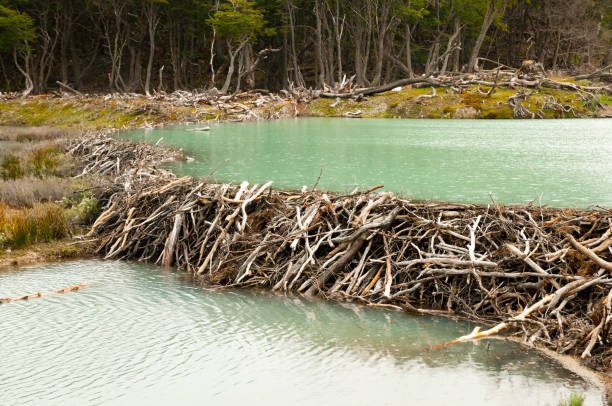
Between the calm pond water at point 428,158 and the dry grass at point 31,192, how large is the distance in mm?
3593

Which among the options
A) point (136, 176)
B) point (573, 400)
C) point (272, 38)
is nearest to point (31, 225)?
point (136, 176)

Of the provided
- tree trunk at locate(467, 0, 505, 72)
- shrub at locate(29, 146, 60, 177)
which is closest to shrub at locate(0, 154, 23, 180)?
shrub at locate(29, 146, 60, 177)

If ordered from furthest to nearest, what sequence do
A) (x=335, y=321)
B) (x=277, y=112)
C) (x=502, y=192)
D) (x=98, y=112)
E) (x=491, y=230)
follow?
(x=277, y=112) < (x=98, y=112) < (x=502, y=192) < (x=491, y=230) < (x=335, y=321)

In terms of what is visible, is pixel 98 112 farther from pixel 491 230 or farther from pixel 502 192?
pixel 491 230

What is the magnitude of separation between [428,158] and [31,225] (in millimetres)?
11044

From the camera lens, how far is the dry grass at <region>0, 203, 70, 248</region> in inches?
381

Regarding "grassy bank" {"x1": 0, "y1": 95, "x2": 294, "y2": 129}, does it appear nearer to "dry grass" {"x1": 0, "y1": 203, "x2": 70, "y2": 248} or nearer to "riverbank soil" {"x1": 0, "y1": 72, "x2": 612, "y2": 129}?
"riverbank soil" {"x1": 0, "y1": 72, "x2": 612, "y2": 129}

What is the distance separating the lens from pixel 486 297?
677 centimetres

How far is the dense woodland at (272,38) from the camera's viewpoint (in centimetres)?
4478

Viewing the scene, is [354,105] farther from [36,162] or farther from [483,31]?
[36,162]

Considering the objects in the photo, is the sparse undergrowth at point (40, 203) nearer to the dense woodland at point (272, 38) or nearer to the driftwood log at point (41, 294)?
the driftwood log at point (41, 294)

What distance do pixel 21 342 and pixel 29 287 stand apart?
74.1 inches

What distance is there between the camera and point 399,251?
24.8 feet

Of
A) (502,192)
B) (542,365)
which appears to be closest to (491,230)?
(542,365)
